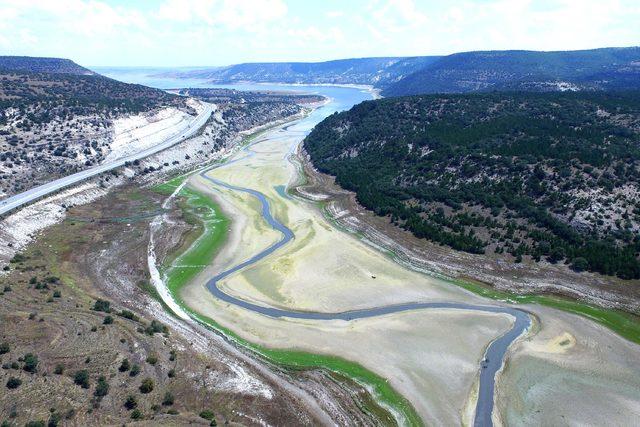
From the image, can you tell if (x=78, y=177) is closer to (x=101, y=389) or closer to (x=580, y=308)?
(x=101, y=389)

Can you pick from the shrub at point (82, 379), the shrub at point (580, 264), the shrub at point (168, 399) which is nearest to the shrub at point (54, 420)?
the shrub at point (82, 379)

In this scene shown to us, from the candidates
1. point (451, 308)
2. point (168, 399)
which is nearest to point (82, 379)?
point (168, 399)

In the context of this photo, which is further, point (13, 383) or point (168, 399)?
point (168, 399)

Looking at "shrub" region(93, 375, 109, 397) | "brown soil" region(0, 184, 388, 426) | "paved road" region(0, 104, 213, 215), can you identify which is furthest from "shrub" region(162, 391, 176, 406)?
"paved road" region(0, 104, 213, 215)

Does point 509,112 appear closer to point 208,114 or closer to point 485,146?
point 485,146

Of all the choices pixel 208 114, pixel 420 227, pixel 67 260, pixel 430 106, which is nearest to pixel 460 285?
pixel 420 227

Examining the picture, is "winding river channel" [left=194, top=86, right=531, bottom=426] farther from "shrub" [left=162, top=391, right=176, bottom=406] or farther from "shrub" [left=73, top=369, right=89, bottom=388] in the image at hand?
"shrub" [left=73, top=369, right=89, bottom=388]

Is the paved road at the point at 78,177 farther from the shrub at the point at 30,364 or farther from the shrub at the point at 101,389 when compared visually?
the shrub at the point at 101,389
